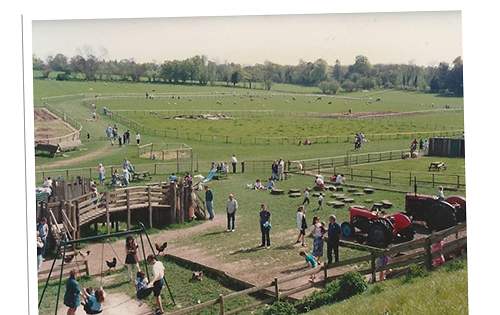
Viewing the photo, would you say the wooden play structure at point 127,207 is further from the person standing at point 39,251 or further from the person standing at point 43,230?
the person standing at point 39,251

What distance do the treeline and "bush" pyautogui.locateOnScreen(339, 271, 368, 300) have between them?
17.9 m

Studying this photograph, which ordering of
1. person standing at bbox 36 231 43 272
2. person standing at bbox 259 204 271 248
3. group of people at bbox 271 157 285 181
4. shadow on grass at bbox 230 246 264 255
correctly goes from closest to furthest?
person standing at bbox 36 231 43 272 → person standing at bbox 259 204 271 248 → shadow on grass at bbox 230 246 264 255 → group of people at bbox 271 157 285 181

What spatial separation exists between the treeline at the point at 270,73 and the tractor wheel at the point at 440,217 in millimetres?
11450

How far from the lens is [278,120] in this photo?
54.7 metres

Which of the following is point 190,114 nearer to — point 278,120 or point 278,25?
point 278,120

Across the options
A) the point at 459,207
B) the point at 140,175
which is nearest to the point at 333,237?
the point at 459,207

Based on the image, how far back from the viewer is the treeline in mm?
36375

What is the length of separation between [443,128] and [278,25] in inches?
1014

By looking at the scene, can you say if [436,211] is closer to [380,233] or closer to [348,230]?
[380,233]

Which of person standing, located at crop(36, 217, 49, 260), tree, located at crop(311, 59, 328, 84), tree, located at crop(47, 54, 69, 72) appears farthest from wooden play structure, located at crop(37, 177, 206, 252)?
tree, located at crop(311, 59, 328, 84)

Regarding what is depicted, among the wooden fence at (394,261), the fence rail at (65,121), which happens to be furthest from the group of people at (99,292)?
the fence rail at (65,121)

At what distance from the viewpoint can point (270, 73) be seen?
144 ft

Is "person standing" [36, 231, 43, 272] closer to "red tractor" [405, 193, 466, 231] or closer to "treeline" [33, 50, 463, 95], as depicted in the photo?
"red tractor" [405, 193, 466, 231]

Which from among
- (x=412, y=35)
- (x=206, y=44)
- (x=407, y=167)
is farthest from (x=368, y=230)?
(x=407, y=167)
